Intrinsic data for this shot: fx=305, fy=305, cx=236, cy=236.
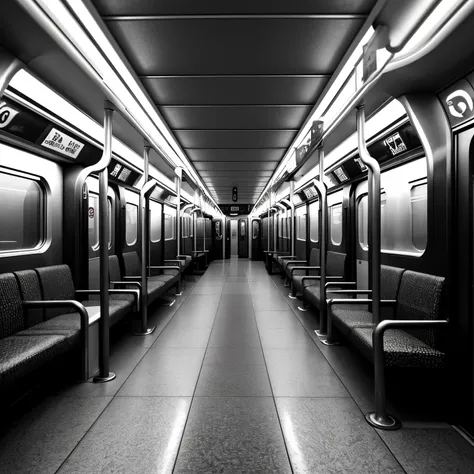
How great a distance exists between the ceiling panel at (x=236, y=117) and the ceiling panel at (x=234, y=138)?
231mm

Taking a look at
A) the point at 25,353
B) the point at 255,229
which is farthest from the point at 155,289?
the point at 255,229

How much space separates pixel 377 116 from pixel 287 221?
8021mm

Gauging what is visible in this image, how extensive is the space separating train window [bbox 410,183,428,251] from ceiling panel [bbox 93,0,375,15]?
1924 millimetres

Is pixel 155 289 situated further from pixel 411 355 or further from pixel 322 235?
pixel 411 355

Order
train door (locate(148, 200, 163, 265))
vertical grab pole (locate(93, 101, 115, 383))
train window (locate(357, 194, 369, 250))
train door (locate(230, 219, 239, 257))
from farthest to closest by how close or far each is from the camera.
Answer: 1. train door (locate(230, 219, 239, 257))
2. train door (locate(148, 200, 163, 265))
3. train window (locate(357, 194, 369, 250))
4. vertical grab pole (locate(93, 101, 115, 383))

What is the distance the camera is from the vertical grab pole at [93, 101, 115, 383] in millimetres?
2797

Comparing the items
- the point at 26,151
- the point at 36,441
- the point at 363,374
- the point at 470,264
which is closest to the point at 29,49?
the point at 26,151

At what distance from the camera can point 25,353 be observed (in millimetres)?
2199

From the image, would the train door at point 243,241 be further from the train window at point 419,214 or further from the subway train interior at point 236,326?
the train window at point 419,214

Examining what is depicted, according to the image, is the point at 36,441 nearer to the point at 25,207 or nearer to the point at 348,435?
the point at 348,435

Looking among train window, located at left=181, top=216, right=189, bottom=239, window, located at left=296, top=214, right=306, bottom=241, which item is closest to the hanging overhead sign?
window, located at left=296, top=214, right=306, bottom=241

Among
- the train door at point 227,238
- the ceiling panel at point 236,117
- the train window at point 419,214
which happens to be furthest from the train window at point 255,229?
the train window at point 419,214

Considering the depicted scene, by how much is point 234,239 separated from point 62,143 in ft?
56.0

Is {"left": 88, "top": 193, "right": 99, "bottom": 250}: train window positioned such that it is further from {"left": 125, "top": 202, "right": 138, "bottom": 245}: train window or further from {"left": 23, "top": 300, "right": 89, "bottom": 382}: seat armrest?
{"left": 23, "top": 300, "right": 89, "bottom": 382}: seat armrest
